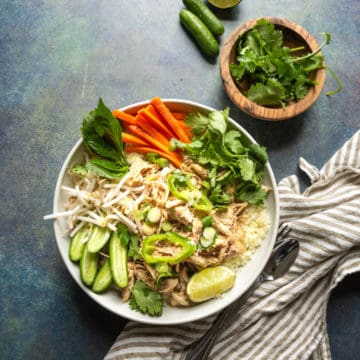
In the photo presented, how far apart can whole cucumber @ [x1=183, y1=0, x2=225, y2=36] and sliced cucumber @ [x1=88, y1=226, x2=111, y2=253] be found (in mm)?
1762

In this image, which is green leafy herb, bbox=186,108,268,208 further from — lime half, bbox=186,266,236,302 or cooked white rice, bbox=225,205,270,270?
lime half, bbox=186,266,236,302

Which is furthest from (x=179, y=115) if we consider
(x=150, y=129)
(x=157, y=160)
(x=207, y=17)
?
(x=207, y=17)

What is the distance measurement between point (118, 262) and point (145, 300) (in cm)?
32

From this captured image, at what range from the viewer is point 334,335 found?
11.9 ft

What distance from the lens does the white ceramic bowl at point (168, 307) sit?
309cm

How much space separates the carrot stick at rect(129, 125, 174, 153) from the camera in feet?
10.7

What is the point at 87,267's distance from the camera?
10.1 ft

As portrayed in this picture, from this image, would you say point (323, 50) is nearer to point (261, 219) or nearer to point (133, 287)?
point (261, 219)

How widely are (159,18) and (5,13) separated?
1.27m

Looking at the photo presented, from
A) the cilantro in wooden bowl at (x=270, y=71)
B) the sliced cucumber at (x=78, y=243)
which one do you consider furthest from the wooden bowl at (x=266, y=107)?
the sliced cucumber at (x=78, y=243)

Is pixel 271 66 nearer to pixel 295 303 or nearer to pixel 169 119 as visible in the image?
pixel 169 119

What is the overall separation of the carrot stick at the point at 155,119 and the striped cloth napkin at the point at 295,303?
0.99 m

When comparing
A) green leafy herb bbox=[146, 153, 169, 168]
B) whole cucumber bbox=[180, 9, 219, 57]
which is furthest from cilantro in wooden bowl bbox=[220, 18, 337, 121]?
green leafy herb bbox=[146, 153, 169, 168]

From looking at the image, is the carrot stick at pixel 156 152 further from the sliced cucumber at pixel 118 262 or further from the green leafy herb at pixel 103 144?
the sliced cucumber at pixel 118 262
